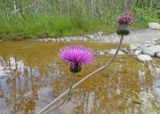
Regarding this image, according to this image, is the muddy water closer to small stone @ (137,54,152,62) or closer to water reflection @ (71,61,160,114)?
water reflection @ (71,61,160,114)

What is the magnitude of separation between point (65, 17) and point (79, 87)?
559cm

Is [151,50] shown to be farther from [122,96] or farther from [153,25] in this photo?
[153,25]

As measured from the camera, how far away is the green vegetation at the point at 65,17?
9.51 meters

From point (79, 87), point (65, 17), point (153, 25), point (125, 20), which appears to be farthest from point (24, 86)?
point (153, 25)

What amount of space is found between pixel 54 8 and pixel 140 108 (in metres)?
9.13

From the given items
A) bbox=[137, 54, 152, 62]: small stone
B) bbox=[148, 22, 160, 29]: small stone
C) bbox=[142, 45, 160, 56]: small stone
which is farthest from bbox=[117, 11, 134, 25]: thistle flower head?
bbox=[148, 22, 160, 29]: small stone

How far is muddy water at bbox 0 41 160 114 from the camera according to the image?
4145 mm

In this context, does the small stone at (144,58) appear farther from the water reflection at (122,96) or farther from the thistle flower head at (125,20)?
the thistle flower head at (125,20)

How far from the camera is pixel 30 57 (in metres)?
6.92

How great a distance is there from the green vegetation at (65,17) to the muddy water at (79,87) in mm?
2386

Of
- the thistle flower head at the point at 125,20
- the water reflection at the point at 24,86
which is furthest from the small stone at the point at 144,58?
the thistle flower head at the point at 125,20

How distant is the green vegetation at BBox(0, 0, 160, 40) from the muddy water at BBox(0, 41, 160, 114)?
2.39 metres

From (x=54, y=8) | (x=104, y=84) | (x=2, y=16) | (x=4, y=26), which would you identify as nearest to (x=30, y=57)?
(x=104, y=84)

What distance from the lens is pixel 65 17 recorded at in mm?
10297
